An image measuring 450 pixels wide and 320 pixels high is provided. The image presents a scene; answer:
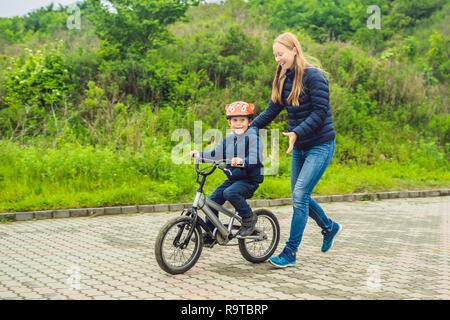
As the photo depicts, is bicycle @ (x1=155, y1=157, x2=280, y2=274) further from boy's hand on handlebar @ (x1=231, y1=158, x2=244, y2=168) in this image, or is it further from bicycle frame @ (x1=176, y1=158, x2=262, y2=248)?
boy's hand on handlebar @ (x1=231, y1=158, x2=244, y2=168)

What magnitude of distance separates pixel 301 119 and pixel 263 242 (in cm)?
158

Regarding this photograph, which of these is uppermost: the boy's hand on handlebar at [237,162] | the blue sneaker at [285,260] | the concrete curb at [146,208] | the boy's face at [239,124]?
the boy's face at [239,124]

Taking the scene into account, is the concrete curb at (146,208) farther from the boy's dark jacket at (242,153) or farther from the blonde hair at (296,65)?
the blonde hair at (296,65)

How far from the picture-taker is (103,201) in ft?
33.6

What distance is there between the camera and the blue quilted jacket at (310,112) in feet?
17.6

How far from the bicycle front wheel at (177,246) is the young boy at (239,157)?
20 cm

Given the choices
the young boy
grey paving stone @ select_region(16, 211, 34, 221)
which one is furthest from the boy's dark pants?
grey paving stone @ select_region(16, 211, 34, 221)

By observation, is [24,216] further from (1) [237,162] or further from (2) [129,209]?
(1) [237,162]

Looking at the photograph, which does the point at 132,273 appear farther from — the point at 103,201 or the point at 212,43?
the point at 212,43

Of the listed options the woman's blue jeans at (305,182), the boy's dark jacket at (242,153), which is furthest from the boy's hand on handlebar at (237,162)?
the woman's blue jeans at (305,182)

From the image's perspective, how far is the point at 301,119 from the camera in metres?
5.56

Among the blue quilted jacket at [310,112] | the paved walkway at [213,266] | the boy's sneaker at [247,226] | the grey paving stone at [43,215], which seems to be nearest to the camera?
the paved walkway at [213,266]

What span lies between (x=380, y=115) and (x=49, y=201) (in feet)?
50.3

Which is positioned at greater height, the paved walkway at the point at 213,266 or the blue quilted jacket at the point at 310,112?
the blue quilted jacket at the point at 310,112
